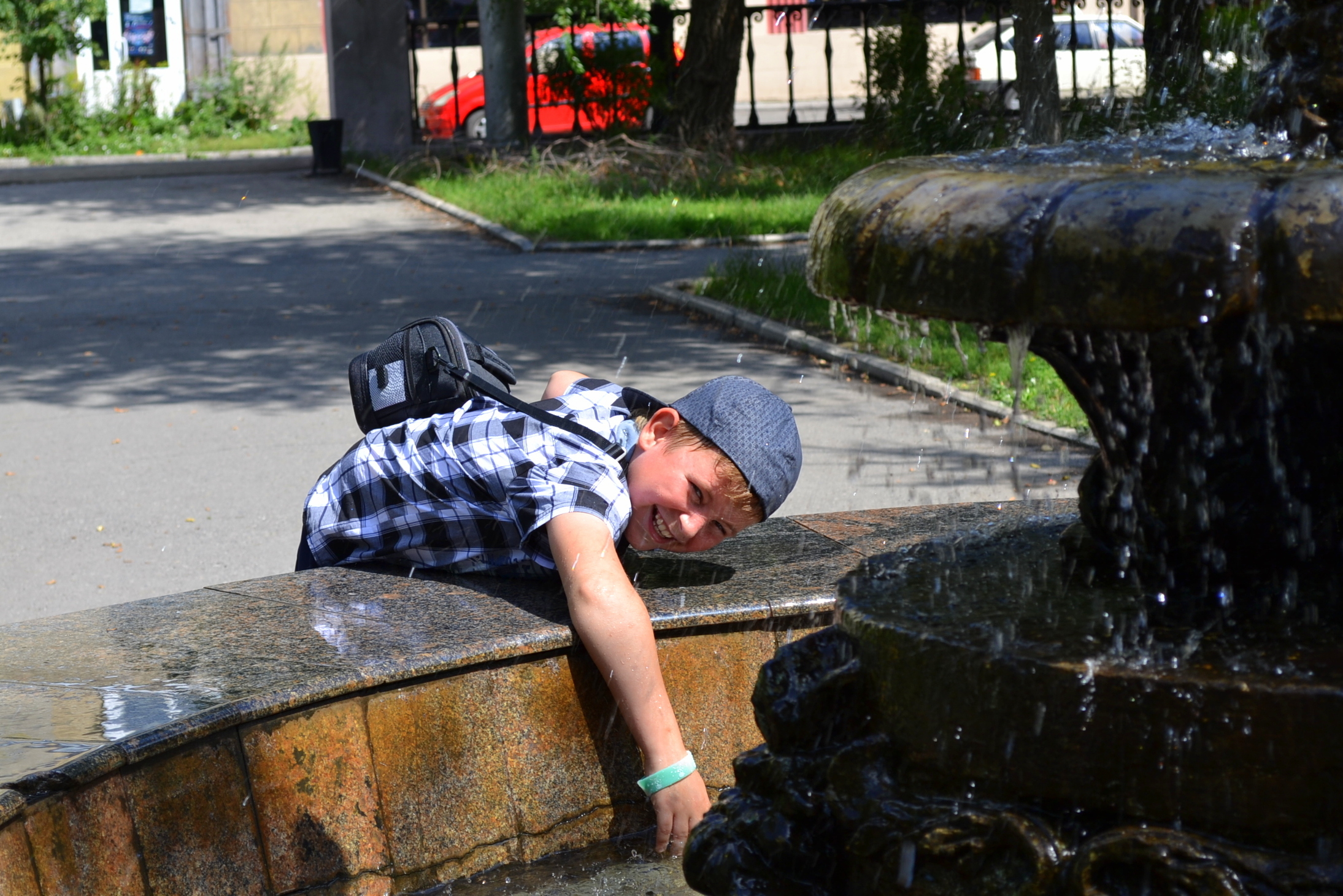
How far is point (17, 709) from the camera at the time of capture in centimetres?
270

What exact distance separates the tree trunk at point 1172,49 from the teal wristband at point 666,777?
549 inches

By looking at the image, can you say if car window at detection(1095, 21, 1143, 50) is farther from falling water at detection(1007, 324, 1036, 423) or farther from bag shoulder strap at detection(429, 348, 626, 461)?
falling water at detection(1007, 324, 1036, 423)

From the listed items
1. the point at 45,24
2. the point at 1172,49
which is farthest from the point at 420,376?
the point at 45,24

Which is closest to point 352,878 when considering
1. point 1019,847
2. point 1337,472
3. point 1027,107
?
point 1019,847

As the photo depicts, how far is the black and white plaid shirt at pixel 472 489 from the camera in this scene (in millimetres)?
3057

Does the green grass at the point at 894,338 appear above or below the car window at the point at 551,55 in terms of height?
below

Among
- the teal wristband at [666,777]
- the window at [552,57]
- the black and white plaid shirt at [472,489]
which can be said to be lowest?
the teal wristband at [666,777]

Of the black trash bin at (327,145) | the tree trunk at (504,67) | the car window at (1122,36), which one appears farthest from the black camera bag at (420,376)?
the car window at (1122,36)

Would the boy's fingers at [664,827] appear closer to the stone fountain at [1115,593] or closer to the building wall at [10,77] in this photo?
the stone fountain at [1115,593]

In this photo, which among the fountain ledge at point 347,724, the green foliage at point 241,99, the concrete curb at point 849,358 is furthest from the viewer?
the green foliage at point 241,99

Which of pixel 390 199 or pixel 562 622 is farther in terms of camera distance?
pixel 390 199

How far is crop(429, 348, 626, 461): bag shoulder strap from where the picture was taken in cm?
317

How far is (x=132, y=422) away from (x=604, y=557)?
5854mm

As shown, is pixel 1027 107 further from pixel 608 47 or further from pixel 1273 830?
pixel 1273 830
